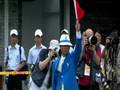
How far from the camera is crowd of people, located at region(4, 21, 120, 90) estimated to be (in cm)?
985

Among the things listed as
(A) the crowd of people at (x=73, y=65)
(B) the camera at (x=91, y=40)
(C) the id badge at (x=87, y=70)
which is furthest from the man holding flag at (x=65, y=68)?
(C) the id badge at (x=87, y=70)

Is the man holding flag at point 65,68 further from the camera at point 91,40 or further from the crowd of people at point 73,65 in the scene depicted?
the camera at point 91,40


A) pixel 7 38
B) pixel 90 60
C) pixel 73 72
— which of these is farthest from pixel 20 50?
pixel 73 72

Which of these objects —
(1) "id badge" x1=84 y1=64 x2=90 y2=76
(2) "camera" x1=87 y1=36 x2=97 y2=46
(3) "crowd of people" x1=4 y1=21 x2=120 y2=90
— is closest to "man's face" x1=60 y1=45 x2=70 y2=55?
(3) "crowd of people" x1=4 y1=21 x2=120 y2=90

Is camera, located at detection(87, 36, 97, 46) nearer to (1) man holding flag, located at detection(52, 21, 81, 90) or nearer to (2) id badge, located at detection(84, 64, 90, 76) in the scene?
(2) id badge, located at detection(84, 64, 90, 76)

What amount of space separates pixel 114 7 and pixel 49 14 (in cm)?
197

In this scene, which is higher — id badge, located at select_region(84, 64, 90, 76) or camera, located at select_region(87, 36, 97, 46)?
camera, located at select_region(87, 36, 97, 46)

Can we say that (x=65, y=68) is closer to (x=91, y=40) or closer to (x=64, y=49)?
(x=64, y=49)

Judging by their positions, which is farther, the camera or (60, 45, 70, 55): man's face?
the camera

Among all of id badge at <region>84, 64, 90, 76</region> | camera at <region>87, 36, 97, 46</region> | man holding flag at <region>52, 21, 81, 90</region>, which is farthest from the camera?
id badge at <region>84, 64, 90, 76</region>

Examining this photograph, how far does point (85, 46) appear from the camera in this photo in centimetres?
1102

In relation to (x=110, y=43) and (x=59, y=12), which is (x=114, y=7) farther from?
(x=110, y=43)

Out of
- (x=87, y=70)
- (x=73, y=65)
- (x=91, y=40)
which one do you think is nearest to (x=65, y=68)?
(x=73, y=65)

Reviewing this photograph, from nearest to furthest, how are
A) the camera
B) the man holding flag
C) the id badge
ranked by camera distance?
the man holding flag → the camera → the id badge
